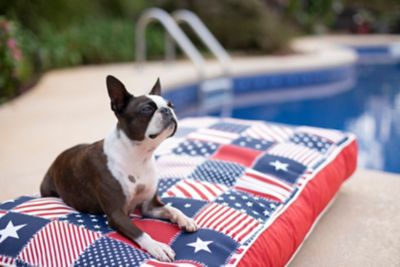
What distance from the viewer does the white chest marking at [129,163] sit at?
2.11 m

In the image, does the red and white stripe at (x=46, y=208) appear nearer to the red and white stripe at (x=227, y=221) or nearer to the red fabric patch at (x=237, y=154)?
the red and white stripe at (x=227, y=221)

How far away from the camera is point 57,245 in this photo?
2.12 m

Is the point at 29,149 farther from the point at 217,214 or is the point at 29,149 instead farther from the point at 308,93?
the point at 308,93

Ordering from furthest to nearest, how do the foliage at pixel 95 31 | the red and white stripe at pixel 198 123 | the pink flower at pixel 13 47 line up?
the foliage at pixel 95 31 < the pink flower at pixel 13 47 < the red and white stripe at pixel 198 123

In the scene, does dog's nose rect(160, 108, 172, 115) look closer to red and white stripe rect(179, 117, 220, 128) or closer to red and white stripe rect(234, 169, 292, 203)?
red and white stripe rect(234, 169, 292, 203)

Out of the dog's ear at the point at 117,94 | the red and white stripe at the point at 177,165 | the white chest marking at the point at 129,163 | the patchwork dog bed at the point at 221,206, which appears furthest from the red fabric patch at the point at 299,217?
the dog's ear at the point at 117,94

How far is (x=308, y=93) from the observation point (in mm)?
8242

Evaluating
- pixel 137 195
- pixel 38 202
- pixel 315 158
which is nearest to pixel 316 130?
pixel 315 158

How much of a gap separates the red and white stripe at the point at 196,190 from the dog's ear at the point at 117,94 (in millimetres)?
745

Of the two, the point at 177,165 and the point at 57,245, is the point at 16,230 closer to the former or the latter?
the point at 57,245

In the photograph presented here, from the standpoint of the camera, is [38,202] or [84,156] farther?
→ [38,202]

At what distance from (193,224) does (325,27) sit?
15360 mm

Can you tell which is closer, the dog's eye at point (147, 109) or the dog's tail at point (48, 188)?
the dog's eye at point (147, 109)

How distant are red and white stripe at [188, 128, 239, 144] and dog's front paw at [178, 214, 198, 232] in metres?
1.07
